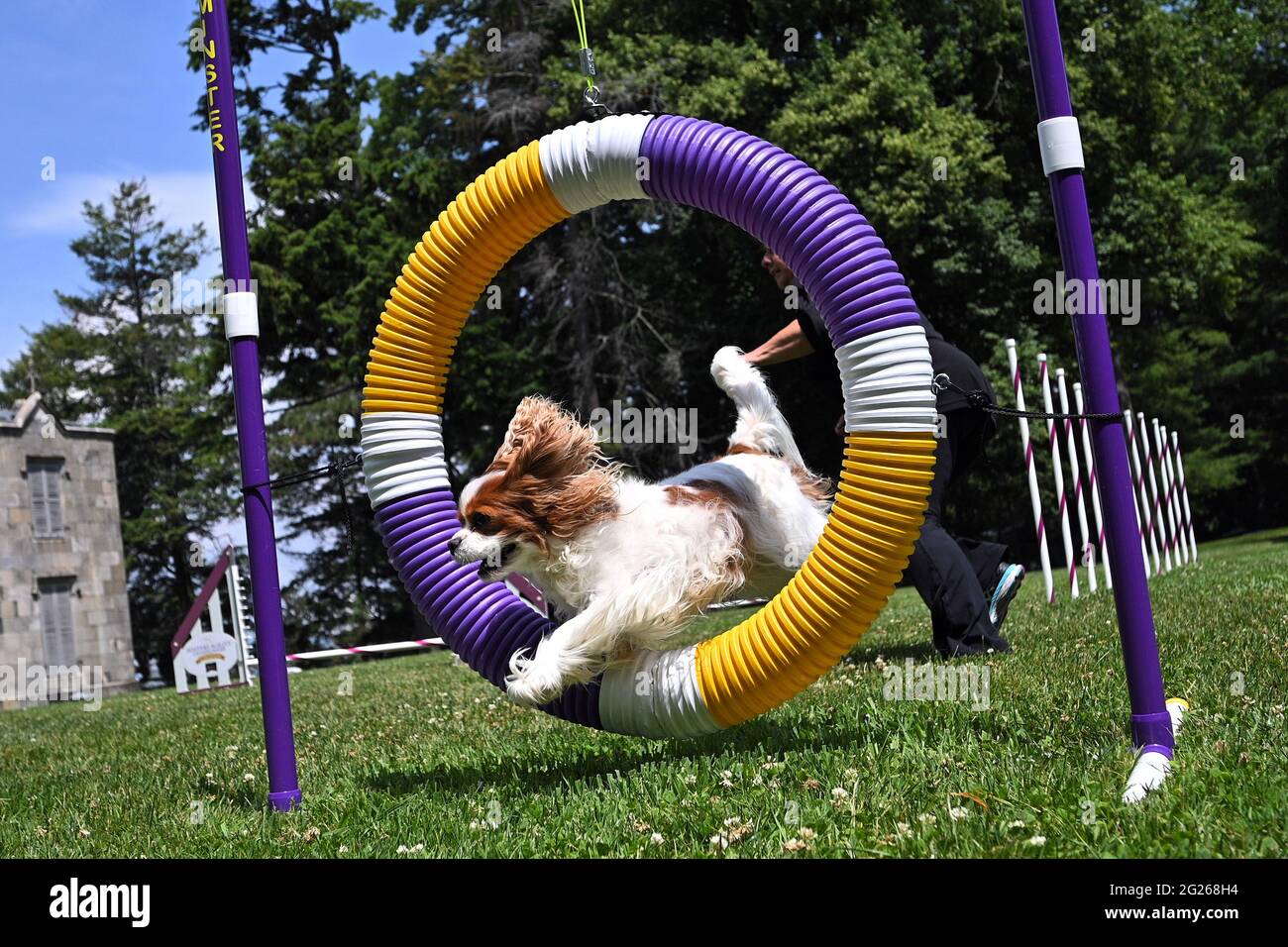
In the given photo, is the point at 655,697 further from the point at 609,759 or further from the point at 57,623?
the point at 57,623

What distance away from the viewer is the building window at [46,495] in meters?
26.3

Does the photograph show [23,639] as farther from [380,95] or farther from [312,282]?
[380,95]

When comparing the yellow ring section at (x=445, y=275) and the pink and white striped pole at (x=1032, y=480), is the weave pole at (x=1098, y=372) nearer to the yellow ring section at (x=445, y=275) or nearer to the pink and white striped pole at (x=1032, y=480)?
the yellow ring section at (x=445, y=275)

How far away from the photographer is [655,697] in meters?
4.32

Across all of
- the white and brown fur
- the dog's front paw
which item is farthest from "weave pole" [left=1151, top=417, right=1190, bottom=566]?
the dog's front paw

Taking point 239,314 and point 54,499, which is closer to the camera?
point 239,314

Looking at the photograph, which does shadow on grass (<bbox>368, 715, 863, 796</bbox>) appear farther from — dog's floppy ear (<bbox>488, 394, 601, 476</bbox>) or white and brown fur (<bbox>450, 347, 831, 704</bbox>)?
dog's floppy ear (<bbox>488, 394, 601, 476</bbox>)

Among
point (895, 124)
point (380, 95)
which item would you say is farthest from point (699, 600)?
point (380, 95)

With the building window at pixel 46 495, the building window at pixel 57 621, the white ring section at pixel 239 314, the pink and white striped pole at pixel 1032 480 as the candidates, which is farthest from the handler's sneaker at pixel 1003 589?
the building window at pixel 46 495

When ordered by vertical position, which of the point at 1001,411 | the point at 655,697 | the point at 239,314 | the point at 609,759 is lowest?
the point at 609,759

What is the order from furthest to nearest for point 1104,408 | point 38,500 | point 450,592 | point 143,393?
1. point 143,393
2. point 38,500
3. point 450,592
4. point 1104,408

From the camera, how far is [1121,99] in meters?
22.8

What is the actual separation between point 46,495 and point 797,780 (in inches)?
1053

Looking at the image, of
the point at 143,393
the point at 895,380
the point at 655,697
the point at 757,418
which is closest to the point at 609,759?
the point at 655,697
